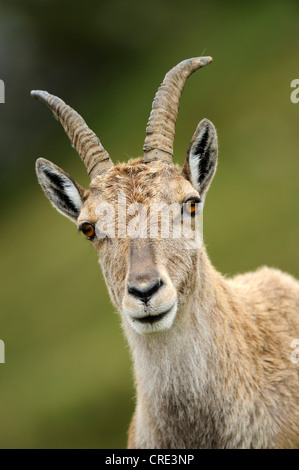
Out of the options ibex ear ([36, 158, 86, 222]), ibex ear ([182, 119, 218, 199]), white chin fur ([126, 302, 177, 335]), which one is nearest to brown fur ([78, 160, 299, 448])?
ibex ear ([182, 119, 218, 199])

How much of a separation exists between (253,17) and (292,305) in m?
38.9

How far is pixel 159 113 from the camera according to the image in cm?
798

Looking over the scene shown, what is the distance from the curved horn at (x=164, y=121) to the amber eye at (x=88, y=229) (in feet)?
3.44

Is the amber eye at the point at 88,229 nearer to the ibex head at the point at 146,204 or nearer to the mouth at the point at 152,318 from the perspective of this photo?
the ibex head at the point at 146,204

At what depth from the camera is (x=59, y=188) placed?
855cm

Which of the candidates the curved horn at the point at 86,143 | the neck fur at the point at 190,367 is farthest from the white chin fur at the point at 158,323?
the curved horn at the point at 86,143

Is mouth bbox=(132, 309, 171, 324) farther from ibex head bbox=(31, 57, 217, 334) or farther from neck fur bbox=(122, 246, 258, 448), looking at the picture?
neck fur bbox=(122, 246, 258, 448)

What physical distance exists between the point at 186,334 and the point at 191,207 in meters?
1.47

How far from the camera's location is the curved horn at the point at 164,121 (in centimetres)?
788

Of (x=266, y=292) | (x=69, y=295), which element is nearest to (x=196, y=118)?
(x=69, y=295)

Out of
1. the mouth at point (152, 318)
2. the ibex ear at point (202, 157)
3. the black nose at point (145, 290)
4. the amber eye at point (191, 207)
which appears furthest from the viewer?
the ibex ear at point (202, 157)

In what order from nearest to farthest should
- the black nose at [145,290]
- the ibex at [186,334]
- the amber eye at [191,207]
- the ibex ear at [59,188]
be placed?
the black nose at [145,290], the ibex at [186,334], the amber eye at [191,207], the ibex ear at [59,188]

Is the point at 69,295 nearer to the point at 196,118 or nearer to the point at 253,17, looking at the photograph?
the point at 196,118

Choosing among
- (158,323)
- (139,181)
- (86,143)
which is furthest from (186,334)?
(86,143)
